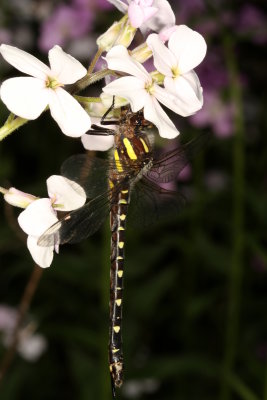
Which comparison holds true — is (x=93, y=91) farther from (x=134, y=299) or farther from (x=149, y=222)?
(x=149, y=222)

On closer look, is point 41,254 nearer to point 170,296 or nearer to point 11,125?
point 11,125

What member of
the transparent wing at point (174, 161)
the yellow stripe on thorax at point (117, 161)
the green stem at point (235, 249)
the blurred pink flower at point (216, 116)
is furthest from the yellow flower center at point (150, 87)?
the blurred pink flower at point (216, 116)

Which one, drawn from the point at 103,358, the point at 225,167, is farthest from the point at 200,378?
the point at 225,167

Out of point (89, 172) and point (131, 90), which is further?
point (89, 172)

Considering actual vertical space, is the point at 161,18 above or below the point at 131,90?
above

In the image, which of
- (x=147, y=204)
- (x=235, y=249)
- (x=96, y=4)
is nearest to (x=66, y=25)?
(x=96, y=4)

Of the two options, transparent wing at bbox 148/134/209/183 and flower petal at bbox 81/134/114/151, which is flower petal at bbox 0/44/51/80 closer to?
flower petal at bbox 81/134/114/151

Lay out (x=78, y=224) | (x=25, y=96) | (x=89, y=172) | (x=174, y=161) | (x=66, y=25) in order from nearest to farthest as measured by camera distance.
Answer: (x=25, y=96), (x=78, y=224), (x=89, y=172), (x=174, y=161), (x=66, y=25)

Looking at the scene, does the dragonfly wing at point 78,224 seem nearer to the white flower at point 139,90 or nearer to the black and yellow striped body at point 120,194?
the black and yellow striped body at point 120,194
